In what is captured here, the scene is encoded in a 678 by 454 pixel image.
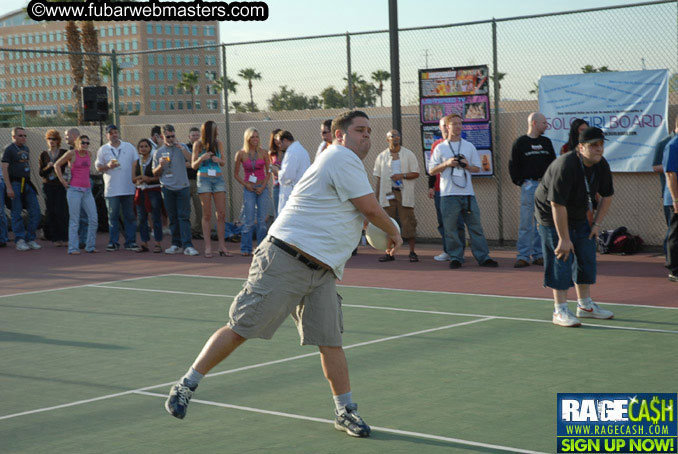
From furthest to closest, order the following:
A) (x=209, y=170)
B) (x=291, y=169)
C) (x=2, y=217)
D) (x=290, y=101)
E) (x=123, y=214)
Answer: (x=290, y=101)
(x=2, y=217)
(x=123, y=214)
(x=209, y=170)
(x=291, y=169)

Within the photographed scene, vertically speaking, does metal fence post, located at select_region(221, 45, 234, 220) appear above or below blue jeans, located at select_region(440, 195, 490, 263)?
above

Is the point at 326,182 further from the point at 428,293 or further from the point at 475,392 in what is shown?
the point at 428,293

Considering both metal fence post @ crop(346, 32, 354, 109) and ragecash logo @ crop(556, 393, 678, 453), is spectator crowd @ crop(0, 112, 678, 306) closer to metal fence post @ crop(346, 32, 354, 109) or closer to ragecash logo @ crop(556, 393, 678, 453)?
metal fence post @ crop(346, 32, 354, 109)

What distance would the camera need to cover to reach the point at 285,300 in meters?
6.03

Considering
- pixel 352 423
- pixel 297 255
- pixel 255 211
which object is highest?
pixel 297 255

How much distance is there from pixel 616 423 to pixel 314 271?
2042 mm

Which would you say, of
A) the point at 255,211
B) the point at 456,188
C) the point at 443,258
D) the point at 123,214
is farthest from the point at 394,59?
the point at 123,214

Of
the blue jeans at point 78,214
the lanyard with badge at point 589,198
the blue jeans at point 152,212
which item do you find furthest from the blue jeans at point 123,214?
the lanyard with badge at point 589,198

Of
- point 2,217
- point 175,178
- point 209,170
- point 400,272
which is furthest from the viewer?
point 2,217

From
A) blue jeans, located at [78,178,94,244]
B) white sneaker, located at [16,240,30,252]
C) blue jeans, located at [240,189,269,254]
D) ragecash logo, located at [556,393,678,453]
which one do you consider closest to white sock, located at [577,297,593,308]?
ragecash logo, located at [556,393,678,453]

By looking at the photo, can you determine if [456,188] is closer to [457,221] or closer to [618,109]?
[457,221]

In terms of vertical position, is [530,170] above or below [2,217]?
above

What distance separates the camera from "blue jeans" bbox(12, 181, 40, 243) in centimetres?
1822

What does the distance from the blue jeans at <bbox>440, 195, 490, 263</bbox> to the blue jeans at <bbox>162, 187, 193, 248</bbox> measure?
16.0 feet
